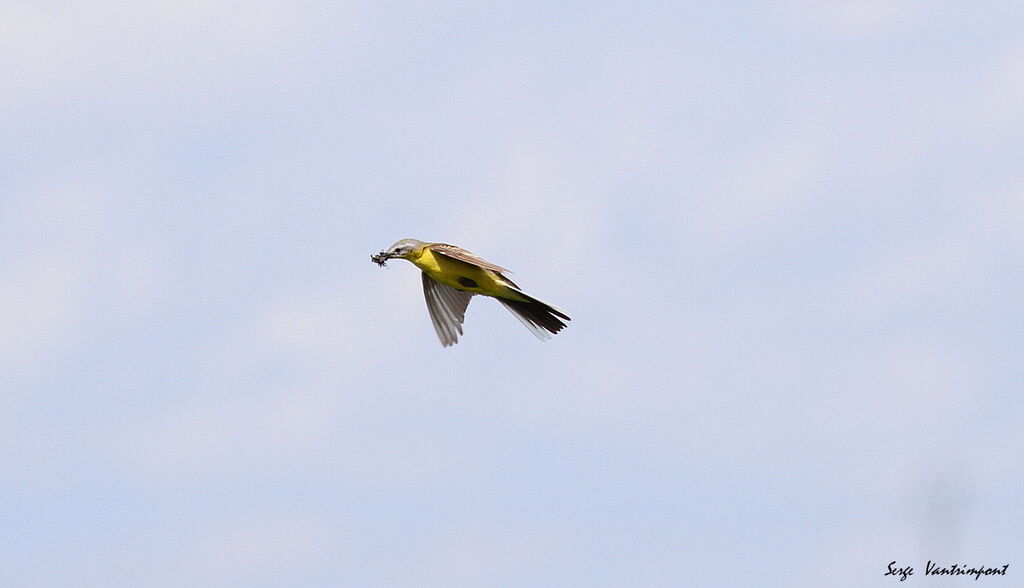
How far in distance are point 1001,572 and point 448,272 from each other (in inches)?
385

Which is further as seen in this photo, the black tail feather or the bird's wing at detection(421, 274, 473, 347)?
the bird's wing at detection(421, 274, 473, 347)

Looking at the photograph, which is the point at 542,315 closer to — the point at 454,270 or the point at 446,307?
the point at 454,270

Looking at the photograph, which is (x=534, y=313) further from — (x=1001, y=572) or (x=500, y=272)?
(x=1001, y=572)

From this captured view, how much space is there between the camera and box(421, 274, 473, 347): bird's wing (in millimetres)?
28234

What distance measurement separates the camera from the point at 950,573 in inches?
979

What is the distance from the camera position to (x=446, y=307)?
A: 28.4 m

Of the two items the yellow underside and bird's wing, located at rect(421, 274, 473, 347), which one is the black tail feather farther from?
bird's wing, located at rect(421, 274, 473, 347)

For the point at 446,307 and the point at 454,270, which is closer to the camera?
the point at 454,270

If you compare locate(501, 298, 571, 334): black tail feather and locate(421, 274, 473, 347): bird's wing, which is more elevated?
locate(421, 274, 473, 347): bird's wing

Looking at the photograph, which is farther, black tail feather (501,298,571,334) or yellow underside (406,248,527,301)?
black tail feather (501,298,571,334)

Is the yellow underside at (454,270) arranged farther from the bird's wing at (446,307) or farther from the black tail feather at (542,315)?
the bird's wing at (446,307)

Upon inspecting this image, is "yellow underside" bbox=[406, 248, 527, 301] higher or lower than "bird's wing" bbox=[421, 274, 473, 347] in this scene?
lower

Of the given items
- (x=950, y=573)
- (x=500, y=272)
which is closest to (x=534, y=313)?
(x=500, y=272)

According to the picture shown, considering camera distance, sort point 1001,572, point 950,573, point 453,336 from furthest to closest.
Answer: point 453,336 < point 1001,572 < point 950,573
